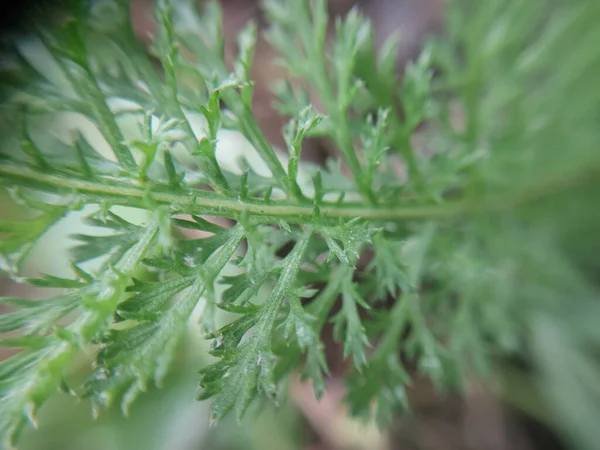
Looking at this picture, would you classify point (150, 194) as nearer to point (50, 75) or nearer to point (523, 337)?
point (50, 75)

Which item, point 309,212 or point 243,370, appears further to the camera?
point 309,212

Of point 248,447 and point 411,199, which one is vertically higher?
point 411,199

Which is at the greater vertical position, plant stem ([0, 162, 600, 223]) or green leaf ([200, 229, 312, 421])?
plant stem ([0, 162, 600, 223])

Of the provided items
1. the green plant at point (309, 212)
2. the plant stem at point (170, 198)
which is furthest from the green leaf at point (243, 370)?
the plant stem at point (170, 198)

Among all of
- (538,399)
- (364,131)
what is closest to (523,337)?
(538,399)

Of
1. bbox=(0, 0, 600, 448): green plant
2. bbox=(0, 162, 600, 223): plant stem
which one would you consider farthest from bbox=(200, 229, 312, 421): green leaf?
bbox=(0, 162, 600, 223): plant stem

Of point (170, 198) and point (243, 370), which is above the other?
point (170, 198)

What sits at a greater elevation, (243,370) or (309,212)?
(309,212)

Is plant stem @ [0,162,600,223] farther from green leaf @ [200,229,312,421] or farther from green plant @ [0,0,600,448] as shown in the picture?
green leaf @ [200,229,312,421]
